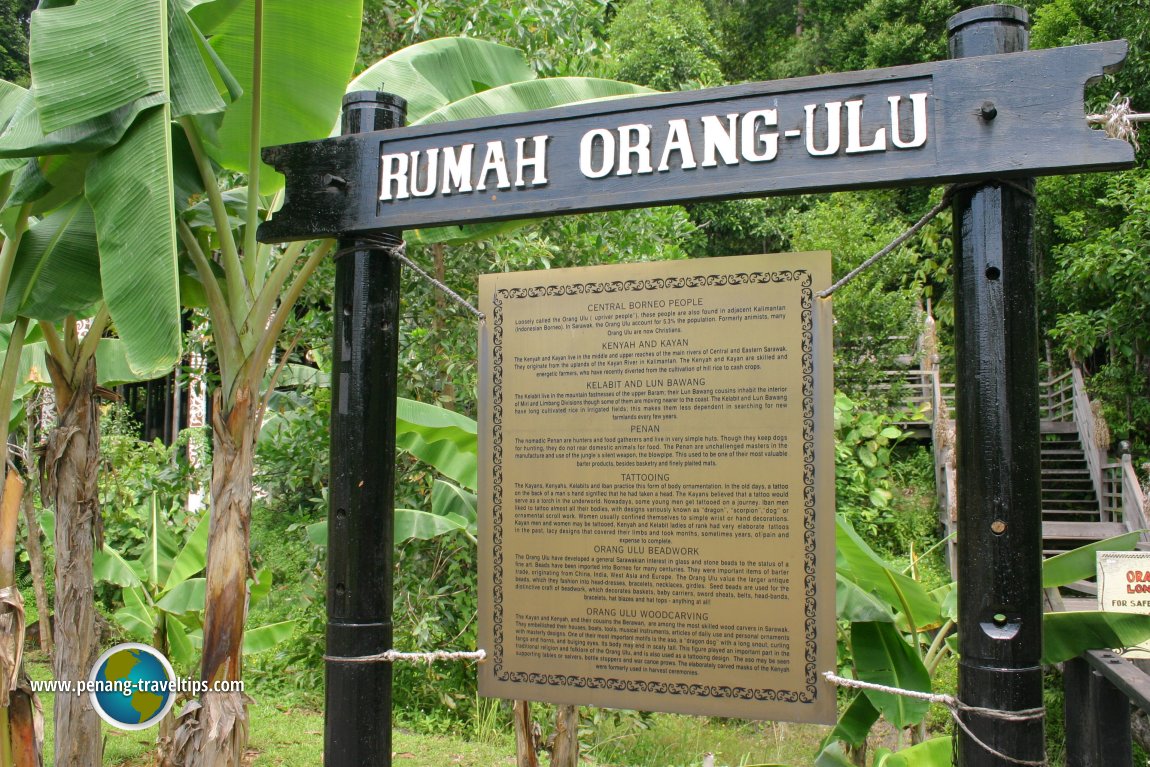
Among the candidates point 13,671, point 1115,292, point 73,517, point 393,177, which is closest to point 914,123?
point 393,177

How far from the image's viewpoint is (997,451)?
7.77 ft

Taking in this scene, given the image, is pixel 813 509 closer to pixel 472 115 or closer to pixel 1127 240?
pixel 472 115

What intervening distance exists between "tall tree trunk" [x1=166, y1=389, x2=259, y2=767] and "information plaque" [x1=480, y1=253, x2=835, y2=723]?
1.27 meters

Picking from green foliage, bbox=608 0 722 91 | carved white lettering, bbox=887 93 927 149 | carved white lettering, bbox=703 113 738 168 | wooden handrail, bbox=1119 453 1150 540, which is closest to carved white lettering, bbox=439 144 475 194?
carved white lettering, bbox=703 113 738 168

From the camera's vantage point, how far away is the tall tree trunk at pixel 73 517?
4387 millimetres

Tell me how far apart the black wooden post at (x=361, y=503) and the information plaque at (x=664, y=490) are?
338 mm

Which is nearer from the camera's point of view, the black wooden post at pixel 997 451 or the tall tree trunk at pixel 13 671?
the black wooden post at pixel 997 451

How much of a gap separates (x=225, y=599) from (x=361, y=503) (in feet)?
3.40

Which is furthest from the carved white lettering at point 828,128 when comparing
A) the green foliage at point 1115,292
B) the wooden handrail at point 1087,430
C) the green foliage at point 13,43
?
the green foliage at point 13,43

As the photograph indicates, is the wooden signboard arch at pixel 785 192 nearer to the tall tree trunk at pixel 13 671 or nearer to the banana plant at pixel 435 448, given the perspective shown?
the banana plant at pixel 435 448

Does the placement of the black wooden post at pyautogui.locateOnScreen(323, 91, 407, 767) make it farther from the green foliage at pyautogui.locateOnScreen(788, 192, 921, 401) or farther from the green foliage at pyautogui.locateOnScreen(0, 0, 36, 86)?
the green foliage at pyautogui.locateOnScreen(0, 0, 36, 86)

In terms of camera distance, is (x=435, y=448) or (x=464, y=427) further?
(x=435, y=448)

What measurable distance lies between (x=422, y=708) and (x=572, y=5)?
5802 millimetres

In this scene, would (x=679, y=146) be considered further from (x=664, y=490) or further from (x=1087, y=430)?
(x=1087, y=430)
